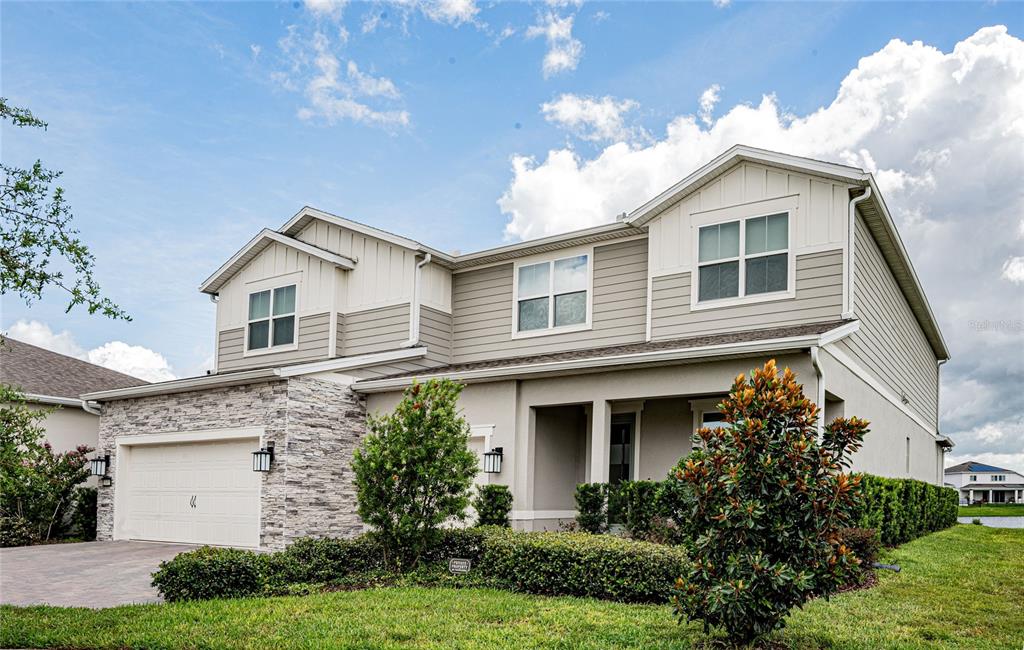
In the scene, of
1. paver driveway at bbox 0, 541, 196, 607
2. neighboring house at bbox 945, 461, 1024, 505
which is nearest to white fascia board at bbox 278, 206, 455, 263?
paver driveway at bbox 0, 541, 196, 607

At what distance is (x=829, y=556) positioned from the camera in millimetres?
7023

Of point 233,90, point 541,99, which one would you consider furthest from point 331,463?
point 541,99

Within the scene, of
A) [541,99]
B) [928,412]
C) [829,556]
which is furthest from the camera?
[928,412]

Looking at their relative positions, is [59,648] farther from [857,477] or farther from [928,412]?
[928,412]

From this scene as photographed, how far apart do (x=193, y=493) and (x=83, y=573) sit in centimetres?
346

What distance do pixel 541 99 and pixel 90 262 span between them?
10.8 meters

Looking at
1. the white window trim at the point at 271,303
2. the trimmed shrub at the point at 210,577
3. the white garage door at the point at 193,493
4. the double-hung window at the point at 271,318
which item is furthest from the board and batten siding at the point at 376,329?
the trimmed shrub at the point at 210,577

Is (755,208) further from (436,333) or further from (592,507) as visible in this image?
(436,333)

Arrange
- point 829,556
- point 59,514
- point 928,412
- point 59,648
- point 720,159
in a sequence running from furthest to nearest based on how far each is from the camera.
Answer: point 928,412 < point 59,514 < point 720,159 < point 59,648 < point 829,556

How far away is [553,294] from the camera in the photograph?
648 inches

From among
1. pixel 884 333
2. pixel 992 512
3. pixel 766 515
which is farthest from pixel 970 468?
pixel 766 515

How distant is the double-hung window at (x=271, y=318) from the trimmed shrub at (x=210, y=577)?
A: 8.58m

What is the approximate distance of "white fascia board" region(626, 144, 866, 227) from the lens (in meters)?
13.0

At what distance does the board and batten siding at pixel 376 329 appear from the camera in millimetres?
17094
